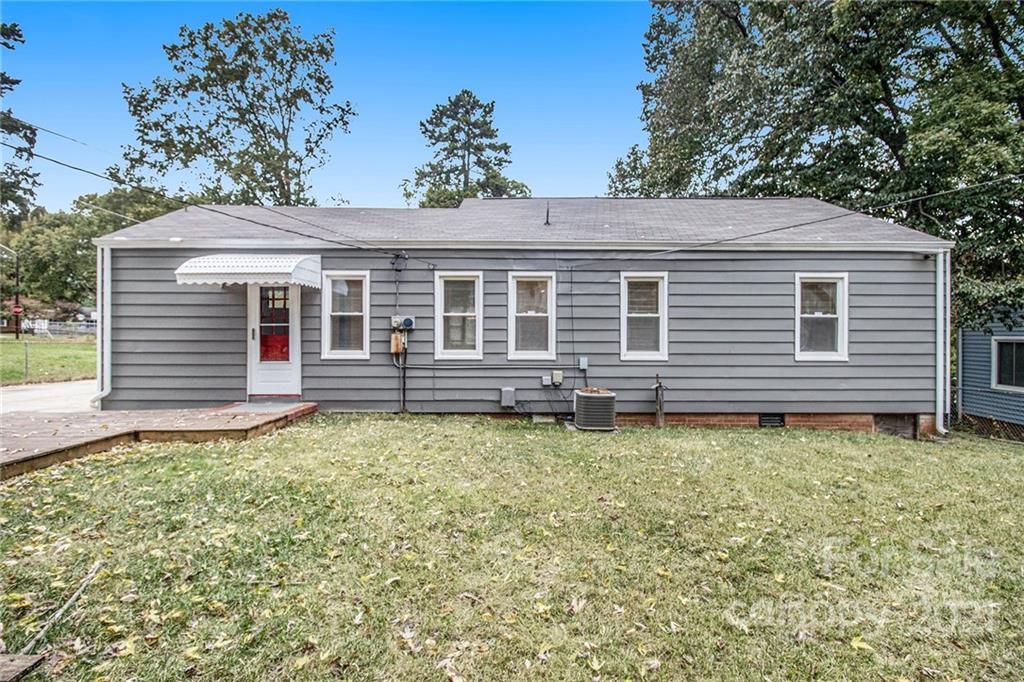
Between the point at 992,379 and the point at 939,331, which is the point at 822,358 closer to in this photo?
the point at 939,331

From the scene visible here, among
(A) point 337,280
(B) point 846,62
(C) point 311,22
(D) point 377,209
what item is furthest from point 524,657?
(C) point 311,22

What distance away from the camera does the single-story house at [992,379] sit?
9891 mm

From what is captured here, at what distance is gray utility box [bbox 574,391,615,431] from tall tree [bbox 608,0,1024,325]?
8.02 m

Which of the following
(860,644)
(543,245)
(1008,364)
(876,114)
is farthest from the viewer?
(876,114)

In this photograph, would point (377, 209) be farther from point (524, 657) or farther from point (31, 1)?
point (524, 657)

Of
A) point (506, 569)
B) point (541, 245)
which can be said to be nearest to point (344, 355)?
point (541, 245)

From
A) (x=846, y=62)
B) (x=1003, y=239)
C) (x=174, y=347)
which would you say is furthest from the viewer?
(x=846, y=62)

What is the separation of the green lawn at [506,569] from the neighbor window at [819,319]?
277 cm

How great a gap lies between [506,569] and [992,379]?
1371 cm

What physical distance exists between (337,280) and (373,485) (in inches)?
171

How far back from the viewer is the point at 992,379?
10422 millimetres

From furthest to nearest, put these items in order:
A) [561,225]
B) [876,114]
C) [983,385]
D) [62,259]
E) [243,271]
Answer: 1. [62,259]
2. [876,114]
3. [983,385]
4. [561,225]
5. [243,271]

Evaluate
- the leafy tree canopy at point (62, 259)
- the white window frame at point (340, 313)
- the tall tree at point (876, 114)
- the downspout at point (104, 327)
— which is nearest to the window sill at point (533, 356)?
the white window frame at point (340, 313)

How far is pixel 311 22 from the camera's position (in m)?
17.8
